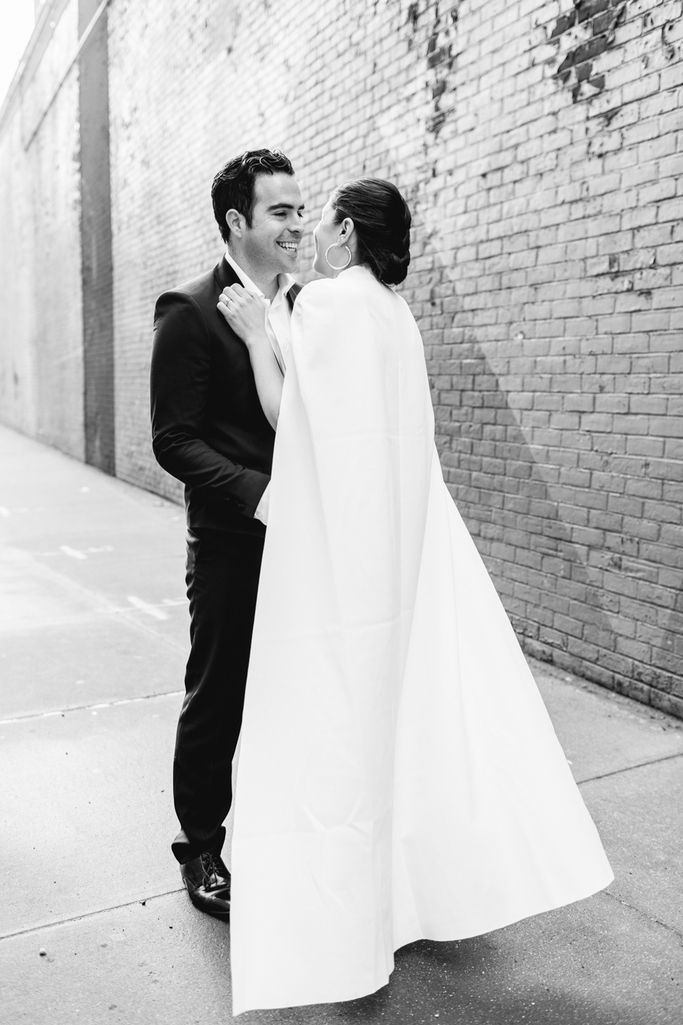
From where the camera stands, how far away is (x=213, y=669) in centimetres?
251

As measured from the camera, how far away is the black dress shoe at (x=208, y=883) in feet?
8.48

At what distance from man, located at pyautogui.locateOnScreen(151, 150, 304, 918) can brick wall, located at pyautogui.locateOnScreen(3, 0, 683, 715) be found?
2182mm

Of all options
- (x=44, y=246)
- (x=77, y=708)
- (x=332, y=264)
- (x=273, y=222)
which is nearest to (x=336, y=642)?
(x=332, y=264)

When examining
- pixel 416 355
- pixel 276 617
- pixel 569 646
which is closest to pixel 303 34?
pixel 569 646

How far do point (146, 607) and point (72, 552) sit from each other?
2.04 metres

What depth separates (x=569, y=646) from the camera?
467 centimetres

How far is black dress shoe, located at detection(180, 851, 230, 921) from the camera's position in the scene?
2584 mm

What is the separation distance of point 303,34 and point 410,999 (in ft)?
21.8

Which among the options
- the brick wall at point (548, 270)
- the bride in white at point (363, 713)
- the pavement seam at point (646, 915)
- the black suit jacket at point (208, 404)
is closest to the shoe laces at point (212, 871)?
the bride in white at point (363, 713)

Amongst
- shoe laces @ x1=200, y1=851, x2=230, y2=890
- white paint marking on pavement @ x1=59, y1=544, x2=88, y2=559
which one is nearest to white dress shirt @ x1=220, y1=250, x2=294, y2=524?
shoe laces @ x1=200, y1=851, x2=230, y2=890

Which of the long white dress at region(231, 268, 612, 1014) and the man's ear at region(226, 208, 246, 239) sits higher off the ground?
the man's ear at region(226, 208, 246, 239)

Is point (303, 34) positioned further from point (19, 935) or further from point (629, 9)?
point (19, 935)

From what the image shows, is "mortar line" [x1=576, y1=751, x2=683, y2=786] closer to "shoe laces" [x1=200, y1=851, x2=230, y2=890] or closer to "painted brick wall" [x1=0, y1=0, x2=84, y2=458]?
"shoe laces" [x1=200, y1=851, x2=230, y2=890]

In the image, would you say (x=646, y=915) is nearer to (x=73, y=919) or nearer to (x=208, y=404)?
(x=73, y=919)
